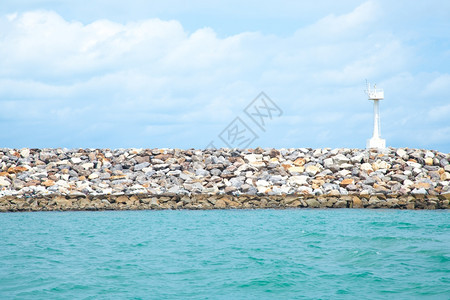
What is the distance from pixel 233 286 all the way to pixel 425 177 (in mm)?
15110

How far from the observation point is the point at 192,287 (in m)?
9.05

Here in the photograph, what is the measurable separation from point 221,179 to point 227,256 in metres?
9.78

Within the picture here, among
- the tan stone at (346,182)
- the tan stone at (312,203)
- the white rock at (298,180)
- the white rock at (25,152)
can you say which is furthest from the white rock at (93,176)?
the tan stone at (346,182)

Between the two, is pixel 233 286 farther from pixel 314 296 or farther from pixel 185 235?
pixel 185 235

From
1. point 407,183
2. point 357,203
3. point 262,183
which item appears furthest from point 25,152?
point 407,183

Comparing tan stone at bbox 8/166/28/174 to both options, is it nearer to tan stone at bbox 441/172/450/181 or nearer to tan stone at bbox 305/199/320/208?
tan stone at bbox 305/199/320/208

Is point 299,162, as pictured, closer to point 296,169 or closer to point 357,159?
point 296,169

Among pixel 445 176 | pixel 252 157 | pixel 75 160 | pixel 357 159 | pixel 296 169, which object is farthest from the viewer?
pixel 252 157

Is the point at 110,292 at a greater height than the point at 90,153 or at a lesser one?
lesser

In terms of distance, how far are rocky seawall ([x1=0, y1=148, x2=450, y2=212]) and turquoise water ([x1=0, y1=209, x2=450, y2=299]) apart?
1.49 metres

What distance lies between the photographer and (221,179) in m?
21.3

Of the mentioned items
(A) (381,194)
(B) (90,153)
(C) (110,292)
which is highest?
(B) (90,153)

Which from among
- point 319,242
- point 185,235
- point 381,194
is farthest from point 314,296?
point 381,194

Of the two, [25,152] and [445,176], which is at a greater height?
[25,152]
